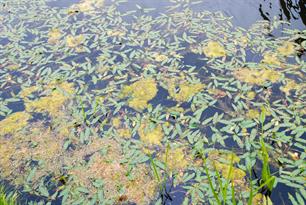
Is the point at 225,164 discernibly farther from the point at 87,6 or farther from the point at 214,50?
the point at 87,6

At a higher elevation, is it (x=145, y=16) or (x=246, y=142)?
(x=145, y=16)

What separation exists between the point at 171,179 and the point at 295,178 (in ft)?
2.94

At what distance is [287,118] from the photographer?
313 centimetres

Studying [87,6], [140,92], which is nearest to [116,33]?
[87,6]

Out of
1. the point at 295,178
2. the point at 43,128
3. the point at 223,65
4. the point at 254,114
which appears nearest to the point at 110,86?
the point at 43,128

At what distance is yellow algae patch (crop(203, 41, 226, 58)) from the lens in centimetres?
402

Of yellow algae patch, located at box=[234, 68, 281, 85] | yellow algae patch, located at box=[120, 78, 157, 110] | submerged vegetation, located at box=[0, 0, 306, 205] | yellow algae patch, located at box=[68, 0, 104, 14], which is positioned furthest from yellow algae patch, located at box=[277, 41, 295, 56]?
yellow algae patch, located at box=[68, 0, 104, 14]

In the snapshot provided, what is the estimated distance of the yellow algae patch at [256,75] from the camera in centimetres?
359

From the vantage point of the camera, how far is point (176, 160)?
2906 mm

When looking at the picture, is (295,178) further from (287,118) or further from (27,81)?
(27,81)

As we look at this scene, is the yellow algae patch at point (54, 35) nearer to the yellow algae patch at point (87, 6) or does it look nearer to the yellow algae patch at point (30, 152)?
the yellow algae patch at point (87, 6)

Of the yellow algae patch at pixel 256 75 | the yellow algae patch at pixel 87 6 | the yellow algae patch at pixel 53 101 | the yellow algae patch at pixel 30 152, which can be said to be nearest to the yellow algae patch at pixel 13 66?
the yellow algae patch at pixel 53 101

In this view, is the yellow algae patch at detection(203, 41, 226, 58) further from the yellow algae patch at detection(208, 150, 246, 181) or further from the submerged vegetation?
the yellow algae patch at detection(208, 150, 246, 181)

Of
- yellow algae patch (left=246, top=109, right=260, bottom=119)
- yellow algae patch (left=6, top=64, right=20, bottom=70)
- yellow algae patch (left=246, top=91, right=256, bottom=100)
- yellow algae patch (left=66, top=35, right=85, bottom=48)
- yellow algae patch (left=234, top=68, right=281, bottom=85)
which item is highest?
yellow algae patch (left=66, top=35, right=85, bottom=48)
